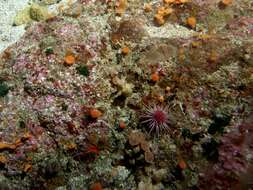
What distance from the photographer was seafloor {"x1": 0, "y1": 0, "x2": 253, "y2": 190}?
627cm

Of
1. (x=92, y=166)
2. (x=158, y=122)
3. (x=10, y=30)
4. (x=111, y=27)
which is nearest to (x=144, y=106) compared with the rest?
(x=158, y=122)

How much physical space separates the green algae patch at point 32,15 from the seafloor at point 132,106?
2851 mm

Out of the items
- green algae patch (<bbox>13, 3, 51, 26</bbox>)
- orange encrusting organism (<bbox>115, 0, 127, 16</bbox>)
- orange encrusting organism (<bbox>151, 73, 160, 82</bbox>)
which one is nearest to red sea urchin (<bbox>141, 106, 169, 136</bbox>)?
orange encrusting organism (<bbox>151, 73, 160, 82</bbox>)

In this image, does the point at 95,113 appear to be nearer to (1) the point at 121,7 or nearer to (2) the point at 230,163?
(2) the point at 230,163

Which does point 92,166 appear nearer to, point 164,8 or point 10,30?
point 164,8

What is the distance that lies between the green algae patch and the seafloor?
2.85m

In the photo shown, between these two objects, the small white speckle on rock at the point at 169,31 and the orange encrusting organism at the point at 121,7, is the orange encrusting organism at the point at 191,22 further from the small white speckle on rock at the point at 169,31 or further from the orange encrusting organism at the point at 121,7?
the orange encrusting organism at the point at 121,7

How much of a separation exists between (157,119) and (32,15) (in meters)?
5.70

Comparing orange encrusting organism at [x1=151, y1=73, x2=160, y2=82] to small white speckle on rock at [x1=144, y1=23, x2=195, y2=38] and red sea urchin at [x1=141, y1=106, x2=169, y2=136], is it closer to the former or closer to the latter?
red sea urchin at [x1=141, y1=106, x2=169, y2=136]

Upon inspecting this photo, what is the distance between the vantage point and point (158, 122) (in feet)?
21.1

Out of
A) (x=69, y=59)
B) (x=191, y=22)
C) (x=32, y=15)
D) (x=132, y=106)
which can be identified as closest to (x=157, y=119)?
(x=132, y=106)

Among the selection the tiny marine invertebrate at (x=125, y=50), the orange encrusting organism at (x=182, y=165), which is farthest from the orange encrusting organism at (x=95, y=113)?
the orange encrusting organism at (x=182, y=165)

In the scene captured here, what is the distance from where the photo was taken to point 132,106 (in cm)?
681

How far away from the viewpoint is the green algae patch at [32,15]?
10250mm
